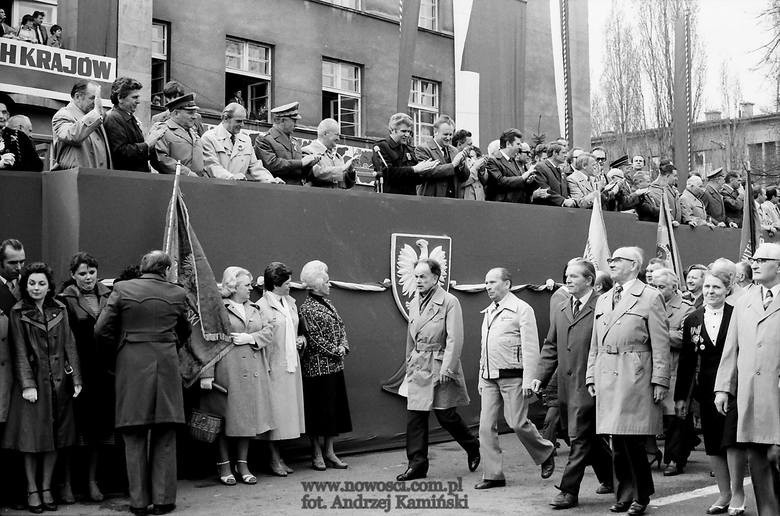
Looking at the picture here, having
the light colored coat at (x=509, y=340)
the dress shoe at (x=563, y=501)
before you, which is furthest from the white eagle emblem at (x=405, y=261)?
the dress shoe at (x=563, y=501)

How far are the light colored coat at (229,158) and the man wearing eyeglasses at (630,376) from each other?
12.2ft

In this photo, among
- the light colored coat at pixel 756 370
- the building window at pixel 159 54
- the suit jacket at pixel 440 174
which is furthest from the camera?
the building window at pixel 159 54

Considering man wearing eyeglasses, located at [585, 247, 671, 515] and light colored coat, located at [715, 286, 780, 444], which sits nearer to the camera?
light colored coat, located at [715, 286, 780, 444]

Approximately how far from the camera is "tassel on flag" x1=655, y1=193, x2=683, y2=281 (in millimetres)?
12852

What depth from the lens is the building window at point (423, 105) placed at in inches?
982

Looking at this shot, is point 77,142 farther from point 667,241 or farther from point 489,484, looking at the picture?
point 667,241

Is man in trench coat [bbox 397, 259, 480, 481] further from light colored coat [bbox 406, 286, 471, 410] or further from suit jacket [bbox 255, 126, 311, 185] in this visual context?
suit jacket [bbox 255, 126, 311, 185]

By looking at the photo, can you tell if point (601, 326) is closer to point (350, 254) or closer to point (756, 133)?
point (350, 254)

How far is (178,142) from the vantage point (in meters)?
9.18

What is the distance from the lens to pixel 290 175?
Result: 33.6ft

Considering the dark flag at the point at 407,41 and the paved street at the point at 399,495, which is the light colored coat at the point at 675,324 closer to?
the paved street at the point at 399,495

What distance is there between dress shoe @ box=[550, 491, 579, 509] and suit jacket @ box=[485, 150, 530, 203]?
16.2ft

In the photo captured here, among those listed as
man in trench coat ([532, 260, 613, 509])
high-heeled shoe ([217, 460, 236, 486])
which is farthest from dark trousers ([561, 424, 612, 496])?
high-heeled shoe ([217, 460, 236, 486])

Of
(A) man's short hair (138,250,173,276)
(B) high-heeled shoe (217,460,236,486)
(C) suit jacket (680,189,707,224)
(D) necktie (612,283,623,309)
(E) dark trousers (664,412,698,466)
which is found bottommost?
(B) high-heeled shoe (217,460,236,486)
